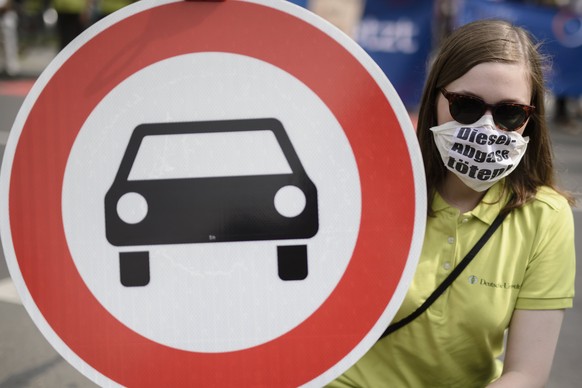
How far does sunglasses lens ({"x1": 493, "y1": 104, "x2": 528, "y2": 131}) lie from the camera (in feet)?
5.92

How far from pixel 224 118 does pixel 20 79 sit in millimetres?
11461

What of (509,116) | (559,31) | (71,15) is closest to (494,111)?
(509,116)

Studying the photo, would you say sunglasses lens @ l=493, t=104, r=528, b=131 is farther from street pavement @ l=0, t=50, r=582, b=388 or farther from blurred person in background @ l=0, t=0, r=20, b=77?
blurred person in background @ l=0, t=0, r=20, b=77

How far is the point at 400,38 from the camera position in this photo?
31.5ft

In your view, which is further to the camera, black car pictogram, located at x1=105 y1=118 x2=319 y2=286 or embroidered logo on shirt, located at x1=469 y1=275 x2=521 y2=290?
embroidered logo on shirt, located at x1=469 y1=275 x2=521 y2=290

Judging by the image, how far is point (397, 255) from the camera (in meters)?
1.46

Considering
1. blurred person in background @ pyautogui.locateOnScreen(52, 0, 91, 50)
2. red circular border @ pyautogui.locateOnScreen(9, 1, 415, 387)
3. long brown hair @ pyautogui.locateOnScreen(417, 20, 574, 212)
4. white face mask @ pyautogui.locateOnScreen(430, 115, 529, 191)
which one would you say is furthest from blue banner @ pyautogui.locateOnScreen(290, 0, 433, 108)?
red circular border @ pyautogui.locateOnScreen(9, 1, 415, 387)

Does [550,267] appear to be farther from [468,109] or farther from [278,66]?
[278,66]

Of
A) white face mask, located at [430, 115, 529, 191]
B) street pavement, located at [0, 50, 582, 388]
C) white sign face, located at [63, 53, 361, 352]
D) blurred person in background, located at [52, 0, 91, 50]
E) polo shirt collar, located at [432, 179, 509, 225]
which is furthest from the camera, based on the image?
blurred person in background, located at [52, 0, 91, 50]

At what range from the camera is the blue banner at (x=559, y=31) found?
981 centimetres

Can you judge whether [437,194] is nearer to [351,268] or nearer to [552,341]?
[552,341]

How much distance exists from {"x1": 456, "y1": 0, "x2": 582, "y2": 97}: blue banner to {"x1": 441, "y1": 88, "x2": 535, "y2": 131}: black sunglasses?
325 inches

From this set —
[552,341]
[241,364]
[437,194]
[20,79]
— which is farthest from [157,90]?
[20,79]

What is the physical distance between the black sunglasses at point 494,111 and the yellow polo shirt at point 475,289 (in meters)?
0.20
